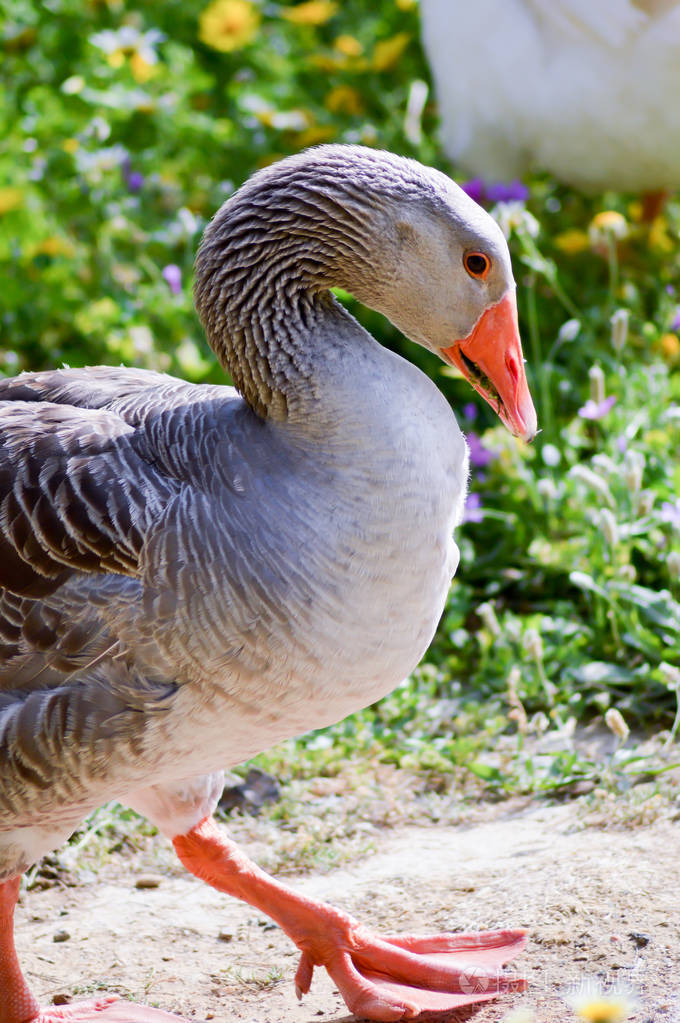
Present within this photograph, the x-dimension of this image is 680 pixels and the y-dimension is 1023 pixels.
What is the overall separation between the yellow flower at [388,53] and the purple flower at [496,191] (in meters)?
1.19

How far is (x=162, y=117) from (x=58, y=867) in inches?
183

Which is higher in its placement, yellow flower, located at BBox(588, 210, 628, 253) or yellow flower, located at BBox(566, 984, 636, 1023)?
yellow flower, located at BBox(588, 210, 628, 253)

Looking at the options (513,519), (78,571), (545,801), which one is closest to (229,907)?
(545,801)

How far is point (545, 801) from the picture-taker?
4.10 metres

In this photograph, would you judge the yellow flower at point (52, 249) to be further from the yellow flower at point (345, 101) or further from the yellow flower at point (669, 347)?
the yellow flower at point (669, 347)

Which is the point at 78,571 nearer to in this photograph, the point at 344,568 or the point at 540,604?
the point at 344,568

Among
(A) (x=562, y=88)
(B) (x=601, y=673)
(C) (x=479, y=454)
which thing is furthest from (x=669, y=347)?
(B) (x=601, y=673)

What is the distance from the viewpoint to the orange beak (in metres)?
3.12

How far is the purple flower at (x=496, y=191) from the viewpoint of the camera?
20.0 ft

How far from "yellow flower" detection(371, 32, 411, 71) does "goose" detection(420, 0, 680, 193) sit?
0.60 m

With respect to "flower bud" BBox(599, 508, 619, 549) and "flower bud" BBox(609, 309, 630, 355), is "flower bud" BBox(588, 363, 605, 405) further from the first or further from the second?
"flower bud" BBox(599, 508, 619, 549)

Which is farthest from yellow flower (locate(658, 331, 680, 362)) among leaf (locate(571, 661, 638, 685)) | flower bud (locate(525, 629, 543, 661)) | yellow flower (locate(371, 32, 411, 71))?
yellow flower (locate(371, 32, 411, 71))

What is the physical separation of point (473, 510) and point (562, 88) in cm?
245

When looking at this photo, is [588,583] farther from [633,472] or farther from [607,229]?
[607,229]
